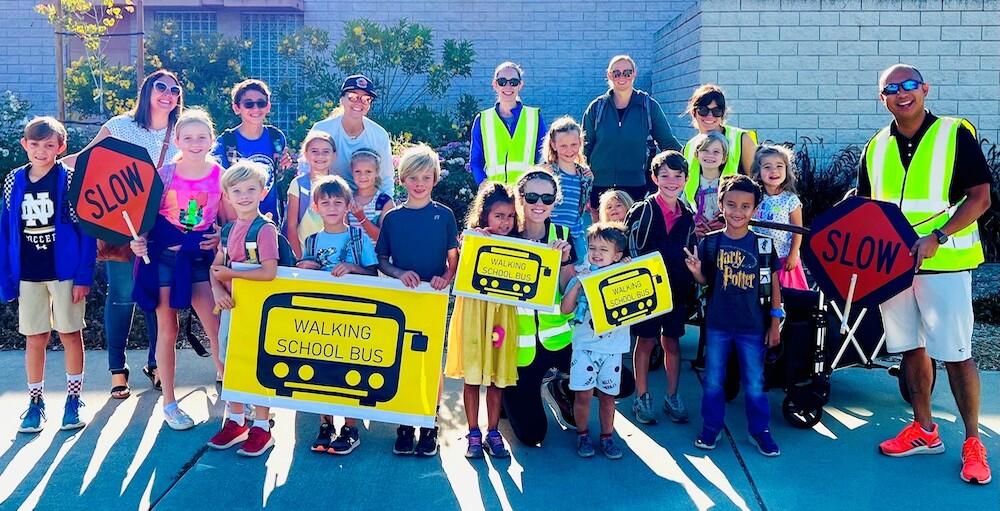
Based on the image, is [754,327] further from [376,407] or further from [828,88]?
[828,88]

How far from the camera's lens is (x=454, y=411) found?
18.0 ft

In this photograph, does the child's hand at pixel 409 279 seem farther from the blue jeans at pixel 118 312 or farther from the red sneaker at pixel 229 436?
the blue jeans at pixel 118 312

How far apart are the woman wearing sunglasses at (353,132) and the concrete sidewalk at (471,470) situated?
1512mm

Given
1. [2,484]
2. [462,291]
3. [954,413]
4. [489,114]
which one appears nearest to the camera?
[2,484]

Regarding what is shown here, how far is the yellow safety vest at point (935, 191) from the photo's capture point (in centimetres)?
456

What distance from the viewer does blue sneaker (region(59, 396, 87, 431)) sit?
16.6 feet

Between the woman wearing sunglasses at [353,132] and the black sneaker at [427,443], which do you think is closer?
the black sneaker at [427,443]

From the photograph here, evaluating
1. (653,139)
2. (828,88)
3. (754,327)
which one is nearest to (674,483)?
(754,327)

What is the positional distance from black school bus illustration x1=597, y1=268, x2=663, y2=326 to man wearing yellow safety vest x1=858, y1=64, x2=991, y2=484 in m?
1.25

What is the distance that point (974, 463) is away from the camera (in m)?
4.45

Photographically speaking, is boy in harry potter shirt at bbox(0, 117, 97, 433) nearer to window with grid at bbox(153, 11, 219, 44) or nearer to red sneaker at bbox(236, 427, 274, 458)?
red sneaker at bbox(236, 427, 274, 458)

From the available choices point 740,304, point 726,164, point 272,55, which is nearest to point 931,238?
point 740,304

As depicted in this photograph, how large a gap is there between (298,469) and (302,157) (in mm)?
1976

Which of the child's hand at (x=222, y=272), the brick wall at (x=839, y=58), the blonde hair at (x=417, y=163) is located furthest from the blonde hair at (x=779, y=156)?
the brick wall at (x=839, y=58)
